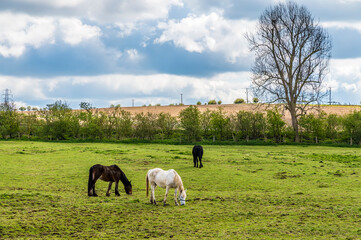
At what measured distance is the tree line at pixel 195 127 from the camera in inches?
1918

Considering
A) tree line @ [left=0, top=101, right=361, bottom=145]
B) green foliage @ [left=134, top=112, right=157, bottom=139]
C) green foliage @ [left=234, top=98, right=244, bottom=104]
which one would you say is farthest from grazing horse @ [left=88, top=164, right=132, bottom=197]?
green foliage @ [left=234, top=98, right=244, bottom=104]

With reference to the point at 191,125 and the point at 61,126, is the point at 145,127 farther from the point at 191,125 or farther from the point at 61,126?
the point at 61,126

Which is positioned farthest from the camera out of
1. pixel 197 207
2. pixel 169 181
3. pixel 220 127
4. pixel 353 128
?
pixel 220 127

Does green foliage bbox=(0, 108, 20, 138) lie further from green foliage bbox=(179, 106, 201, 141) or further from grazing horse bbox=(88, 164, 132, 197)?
grazing horse bbox=(88, 164, 132, 197)

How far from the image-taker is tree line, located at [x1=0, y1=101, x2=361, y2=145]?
48719 millimetres

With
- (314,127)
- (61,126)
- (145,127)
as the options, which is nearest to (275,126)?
(314,127)

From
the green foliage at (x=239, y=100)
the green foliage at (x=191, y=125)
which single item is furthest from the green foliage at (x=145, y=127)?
the green foliage at (x=239, y=100)

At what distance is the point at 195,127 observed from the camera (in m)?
49.1

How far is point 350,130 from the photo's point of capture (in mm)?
46656

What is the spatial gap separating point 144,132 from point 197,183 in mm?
33860

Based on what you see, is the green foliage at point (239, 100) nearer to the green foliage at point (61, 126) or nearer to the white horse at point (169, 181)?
the green foliage at point (61, 126)

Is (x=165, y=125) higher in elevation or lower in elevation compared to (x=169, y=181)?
higher

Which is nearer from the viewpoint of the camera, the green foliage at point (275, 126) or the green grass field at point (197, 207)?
the green grass field at point (197, 207)

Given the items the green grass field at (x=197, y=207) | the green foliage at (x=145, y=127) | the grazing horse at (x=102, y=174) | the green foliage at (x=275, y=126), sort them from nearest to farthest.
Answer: the green grass field at (x=197, y=207)
the grazing horse at (x=102, y=174)
the green foliage at (x=275, y=126)
the green foliage at (x=145, y=127)
